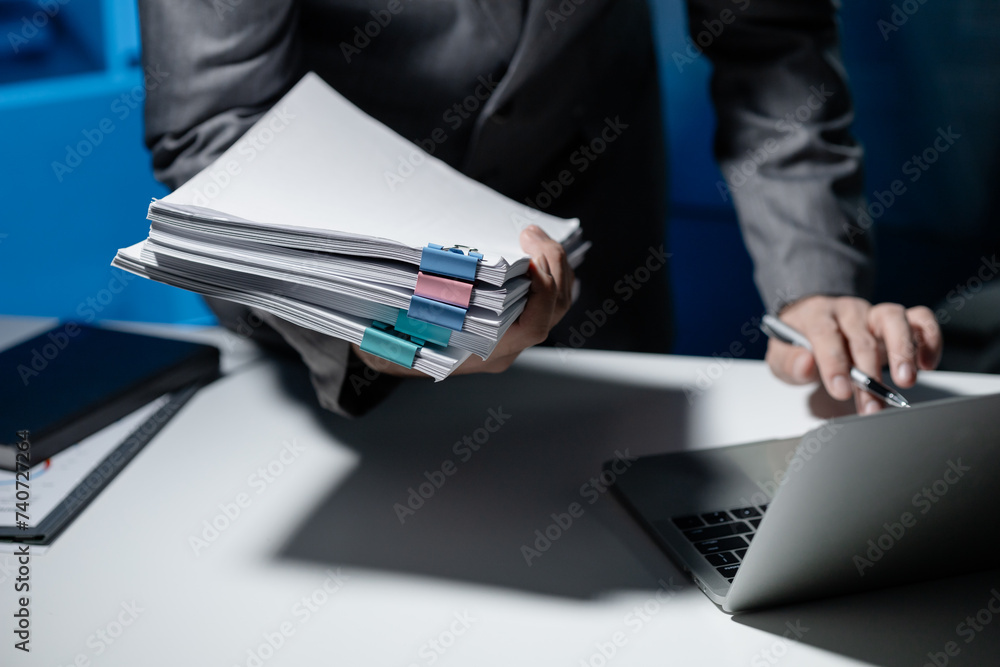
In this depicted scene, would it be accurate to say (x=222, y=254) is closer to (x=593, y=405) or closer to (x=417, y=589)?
(x=417, y=589)

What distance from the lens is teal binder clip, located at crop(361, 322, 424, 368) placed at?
0.58 m

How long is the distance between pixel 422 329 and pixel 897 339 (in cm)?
58

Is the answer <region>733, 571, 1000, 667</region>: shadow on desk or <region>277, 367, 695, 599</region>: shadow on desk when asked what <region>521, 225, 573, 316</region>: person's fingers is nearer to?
<region>277, 367, 695, 599</region>: shadow on desk

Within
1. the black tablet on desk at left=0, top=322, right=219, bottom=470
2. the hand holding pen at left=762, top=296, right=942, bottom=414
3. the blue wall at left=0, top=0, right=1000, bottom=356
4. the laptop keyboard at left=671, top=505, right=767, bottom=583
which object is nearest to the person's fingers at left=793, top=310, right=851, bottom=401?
the hand holding pen at left=762, top=296, right=942, bottom=414

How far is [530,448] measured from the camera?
0.81 m

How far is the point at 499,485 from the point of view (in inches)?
29.5

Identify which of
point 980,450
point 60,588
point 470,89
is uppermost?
point 980,450

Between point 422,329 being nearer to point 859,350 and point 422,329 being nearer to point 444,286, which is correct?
point 444,286

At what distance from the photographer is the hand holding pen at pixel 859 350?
2.85ft

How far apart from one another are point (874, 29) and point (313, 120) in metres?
1.82

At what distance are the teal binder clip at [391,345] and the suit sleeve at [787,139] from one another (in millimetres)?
653

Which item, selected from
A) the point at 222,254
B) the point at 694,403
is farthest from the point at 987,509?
the point at 222,254

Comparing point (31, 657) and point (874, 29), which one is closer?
point (31, 657)

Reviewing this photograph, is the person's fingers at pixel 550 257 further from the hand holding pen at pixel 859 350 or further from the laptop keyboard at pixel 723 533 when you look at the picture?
the hand holding pen at pixel 859 350
